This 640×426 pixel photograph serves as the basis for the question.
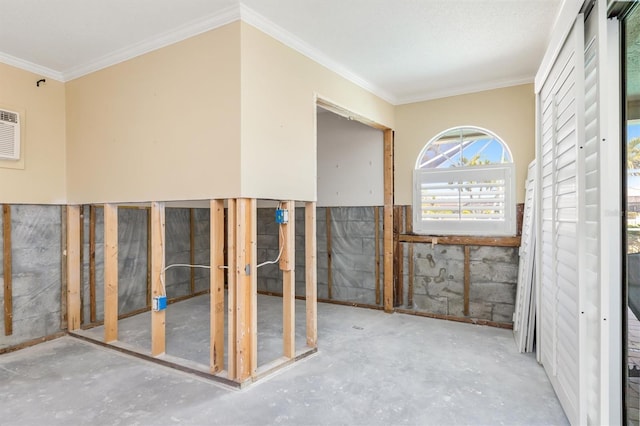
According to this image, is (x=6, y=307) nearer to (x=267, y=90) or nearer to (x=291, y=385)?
(x=291, y=385)

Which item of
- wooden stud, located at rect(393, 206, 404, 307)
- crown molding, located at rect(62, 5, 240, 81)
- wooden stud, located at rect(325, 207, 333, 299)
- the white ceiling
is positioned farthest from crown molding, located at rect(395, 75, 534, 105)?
crown molding, located at rect(62, 5, 240, 81)

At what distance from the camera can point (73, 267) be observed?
13.4 ft

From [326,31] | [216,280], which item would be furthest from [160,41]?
[216,280]

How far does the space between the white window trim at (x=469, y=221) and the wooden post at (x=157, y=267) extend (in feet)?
10.3

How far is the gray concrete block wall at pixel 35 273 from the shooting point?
370cm

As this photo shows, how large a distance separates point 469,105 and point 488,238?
164 cm

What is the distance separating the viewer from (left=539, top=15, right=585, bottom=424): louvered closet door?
82.3 inches

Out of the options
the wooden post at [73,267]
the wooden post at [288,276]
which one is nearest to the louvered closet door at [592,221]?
the wooden post at [288,276]

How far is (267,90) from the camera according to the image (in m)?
3.05

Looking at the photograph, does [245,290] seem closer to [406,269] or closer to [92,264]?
[92,264]

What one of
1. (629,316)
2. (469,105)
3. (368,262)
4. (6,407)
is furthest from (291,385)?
(469,105)

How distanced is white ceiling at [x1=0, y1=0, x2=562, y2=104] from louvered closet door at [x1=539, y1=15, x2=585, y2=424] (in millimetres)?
685

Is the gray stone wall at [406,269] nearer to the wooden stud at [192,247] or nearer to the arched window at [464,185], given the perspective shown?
the arched window at [464,185]

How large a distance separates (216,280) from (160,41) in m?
2.10
